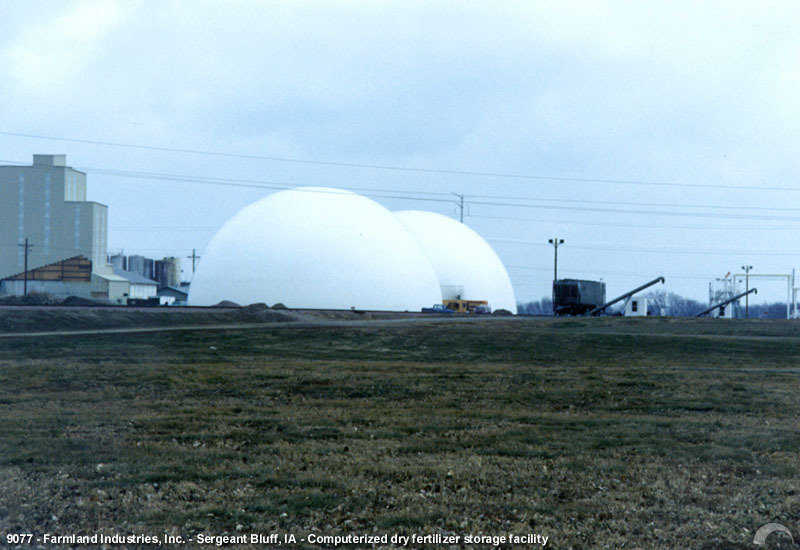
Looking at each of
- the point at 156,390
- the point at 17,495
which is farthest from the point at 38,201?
the point at 17,495

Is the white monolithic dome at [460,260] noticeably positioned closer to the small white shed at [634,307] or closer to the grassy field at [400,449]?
the small white shed at [634,307]

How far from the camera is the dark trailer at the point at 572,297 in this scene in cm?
6041

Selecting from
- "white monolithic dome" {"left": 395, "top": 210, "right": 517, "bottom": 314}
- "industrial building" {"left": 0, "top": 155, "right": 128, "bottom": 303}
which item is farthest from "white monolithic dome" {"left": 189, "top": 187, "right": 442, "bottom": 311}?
"industrial building" {"left": 0, "top": 155, "right": 128, "bottom": 303}

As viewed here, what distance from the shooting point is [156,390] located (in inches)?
539

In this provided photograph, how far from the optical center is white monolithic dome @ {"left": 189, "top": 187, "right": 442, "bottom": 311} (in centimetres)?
5834

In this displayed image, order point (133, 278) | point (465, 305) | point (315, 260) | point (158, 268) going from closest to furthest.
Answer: point (315, 260) < point (465, 305) < point (133, 278) < point (158, 268)

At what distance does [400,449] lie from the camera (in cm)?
884

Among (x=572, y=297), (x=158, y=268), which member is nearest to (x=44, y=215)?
(x=158, y=268)

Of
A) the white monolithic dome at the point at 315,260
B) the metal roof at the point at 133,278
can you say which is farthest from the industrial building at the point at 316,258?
the metal roof at the point at 133,278

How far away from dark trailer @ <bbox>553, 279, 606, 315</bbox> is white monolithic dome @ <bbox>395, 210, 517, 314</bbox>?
15.6m

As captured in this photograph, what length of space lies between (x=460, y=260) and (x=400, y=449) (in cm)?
Result: 6992

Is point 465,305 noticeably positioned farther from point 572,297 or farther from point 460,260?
point 572,297

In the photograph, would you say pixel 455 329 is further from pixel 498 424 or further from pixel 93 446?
pixel 93 446

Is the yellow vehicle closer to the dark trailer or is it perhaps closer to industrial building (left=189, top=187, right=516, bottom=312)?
industrial building (left=189, top=187, right=516, bottom=312)
